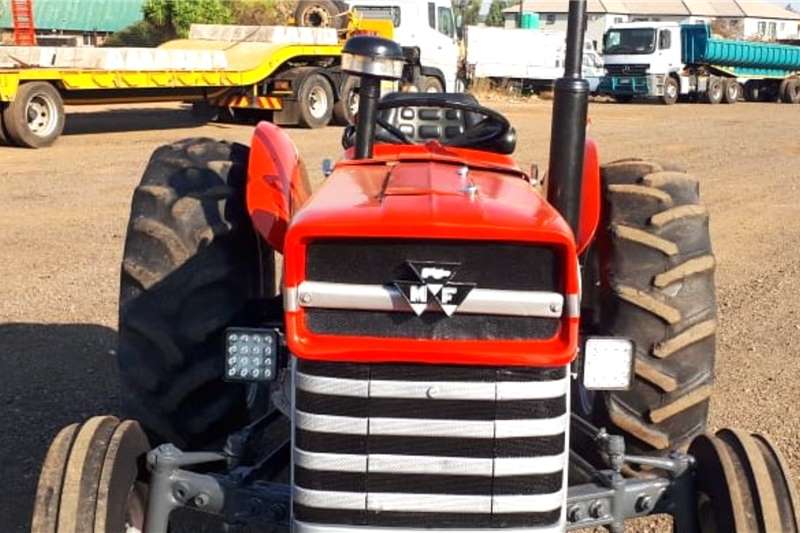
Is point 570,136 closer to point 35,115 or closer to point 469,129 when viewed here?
point 469,129

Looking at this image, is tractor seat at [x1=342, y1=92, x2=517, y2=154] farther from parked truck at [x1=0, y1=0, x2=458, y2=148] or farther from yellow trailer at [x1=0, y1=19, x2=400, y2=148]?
yellow trailer at [x1=0, y1=19, x2=400, y2=148]

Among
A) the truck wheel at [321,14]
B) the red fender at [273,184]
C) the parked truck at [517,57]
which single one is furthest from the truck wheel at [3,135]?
the parked truck at [517,57]

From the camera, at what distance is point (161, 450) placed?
325 centimetres

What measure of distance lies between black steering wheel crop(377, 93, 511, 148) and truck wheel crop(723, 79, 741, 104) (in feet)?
111

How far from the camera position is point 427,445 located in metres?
2.85

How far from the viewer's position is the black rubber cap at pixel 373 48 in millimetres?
3246

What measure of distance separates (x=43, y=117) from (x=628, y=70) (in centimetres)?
2205

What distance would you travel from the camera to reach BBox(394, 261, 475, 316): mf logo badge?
2.73m

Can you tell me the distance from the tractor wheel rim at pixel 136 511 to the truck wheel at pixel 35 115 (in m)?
13.8

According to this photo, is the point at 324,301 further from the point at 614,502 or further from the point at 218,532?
the point at 218,532

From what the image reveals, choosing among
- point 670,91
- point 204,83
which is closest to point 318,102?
point 204,83

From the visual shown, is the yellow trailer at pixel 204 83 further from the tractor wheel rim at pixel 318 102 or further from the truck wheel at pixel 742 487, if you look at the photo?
the truck wheel at pixel 742 487

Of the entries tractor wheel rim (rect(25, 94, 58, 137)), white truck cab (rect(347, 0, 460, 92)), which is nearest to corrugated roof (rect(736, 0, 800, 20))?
white truck cab (rect(347, 0, 460, 92))

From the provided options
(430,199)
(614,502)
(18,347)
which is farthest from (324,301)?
(18,347)
